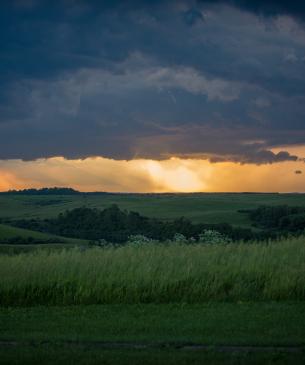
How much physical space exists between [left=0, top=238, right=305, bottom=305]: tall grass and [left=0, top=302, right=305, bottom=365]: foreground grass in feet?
3.91

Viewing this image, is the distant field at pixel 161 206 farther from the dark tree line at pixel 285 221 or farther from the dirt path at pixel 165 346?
the dirt path at pixel 165 346

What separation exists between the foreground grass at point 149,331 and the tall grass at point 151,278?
1193 mm

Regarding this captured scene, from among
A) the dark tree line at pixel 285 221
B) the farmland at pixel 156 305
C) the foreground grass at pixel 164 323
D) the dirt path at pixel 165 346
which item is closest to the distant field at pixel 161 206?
the dark tree line at pixel 285 221

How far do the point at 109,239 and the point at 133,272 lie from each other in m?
44.4

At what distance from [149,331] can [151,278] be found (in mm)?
5749

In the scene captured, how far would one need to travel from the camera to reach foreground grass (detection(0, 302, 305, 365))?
12.0 meters

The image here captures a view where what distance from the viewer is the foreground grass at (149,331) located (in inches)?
474

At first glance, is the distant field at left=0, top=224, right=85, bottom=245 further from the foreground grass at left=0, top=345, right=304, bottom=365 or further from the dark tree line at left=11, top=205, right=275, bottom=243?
the foreground grass at left=0, top=345, right=304, bottom=365

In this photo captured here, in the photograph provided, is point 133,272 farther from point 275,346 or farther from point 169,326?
point 275,346

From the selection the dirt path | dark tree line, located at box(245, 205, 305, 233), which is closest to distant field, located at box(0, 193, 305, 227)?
dark tree line, located at box(245, 205, 305, 233)

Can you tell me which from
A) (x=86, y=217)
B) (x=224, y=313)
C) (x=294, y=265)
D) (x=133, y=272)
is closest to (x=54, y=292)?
(x=133, y=272)

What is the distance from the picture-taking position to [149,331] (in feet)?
50.0

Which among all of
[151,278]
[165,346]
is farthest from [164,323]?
[151,278]

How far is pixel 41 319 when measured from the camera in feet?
56.2
